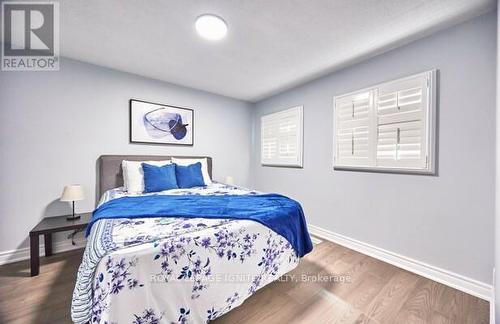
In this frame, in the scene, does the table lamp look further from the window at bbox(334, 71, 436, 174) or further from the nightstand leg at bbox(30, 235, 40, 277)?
the window at bbox(334, 71, 436, 174)

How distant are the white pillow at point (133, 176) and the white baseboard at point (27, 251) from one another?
0.93 meters

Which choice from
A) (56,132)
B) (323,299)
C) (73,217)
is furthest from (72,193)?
(323,299)

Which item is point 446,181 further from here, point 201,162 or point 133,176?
point 133,176

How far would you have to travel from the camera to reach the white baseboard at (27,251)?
215cm

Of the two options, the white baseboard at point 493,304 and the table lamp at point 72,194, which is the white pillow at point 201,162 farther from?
the white baseboard at point 493,304

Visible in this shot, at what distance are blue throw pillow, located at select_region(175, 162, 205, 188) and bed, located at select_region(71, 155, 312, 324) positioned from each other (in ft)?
3.02

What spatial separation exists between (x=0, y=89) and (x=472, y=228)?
4.81 metres

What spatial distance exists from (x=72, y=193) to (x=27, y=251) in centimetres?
86

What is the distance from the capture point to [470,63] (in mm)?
1724

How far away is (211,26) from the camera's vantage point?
71.1 inches

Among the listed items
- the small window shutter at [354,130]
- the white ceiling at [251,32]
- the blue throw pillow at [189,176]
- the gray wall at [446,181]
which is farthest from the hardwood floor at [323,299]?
the white ceiling at [251,32]

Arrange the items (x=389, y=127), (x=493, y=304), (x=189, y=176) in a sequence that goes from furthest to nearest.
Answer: (x=189, y=176)
(x=389, y=127)
(x=493, y=304)

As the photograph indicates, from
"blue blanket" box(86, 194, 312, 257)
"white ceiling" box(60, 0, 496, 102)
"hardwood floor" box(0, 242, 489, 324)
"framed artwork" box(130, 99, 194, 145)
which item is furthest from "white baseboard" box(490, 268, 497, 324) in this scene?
"framed artwork" box(130, 99, 194, 145)

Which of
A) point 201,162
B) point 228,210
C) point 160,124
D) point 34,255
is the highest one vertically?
point 160,124
